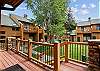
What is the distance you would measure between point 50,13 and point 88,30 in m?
18.9

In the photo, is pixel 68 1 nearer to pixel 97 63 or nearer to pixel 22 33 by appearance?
pixel 22 33

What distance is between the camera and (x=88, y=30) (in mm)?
44781

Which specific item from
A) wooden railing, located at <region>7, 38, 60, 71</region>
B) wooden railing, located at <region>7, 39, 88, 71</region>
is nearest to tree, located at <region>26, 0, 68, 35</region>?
wooden railing, located at <region>7, 38, 60, 71</region>

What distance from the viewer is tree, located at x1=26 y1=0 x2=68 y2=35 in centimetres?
2788

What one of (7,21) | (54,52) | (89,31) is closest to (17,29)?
(7,21)

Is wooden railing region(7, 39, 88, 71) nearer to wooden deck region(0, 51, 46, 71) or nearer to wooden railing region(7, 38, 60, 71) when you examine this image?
wooden railing region(7, 38, 60, 71)

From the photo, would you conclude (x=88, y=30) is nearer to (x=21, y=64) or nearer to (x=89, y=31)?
(x=89, y=31)

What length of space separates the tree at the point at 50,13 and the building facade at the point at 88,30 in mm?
15975

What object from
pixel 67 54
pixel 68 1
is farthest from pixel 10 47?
pixel 68 1

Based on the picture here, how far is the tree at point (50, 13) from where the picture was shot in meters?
27.9

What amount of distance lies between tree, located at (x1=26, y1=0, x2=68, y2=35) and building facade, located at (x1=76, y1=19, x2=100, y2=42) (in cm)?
1598

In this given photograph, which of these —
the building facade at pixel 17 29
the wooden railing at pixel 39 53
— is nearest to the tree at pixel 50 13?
the building facade at pixel 17 29

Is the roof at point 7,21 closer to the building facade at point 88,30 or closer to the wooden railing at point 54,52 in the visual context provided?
the building facade at point 88,30

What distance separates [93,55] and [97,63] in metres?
0.35
